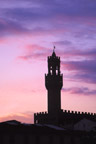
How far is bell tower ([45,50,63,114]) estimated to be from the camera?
11650cm

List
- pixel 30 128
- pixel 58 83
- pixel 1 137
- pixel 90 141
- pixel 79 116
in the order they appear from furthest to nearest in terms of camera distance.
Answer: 1. pixel 58 83
2. pixel 79 116
3. pixel 90 141
4. pixel 30 128
5. pixel 1 137

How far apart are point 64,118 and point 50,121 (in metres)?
3.27

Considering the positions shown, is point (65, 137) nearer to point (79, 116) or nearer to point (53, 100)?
point (79, 116)

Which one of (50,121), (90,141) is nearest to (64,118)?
(50,121)

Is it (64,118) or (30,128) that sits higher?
(64,118)

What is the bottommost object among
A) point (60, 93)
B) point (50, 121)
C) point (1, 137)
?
point (1, 137)

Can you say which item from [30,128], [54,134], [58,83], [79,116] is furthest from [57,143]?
[58,83]

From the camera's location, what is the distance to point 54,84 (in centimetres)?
11650

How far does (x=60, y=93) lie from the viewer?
4656 inches

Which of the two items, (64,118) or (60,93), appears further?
(60,93)

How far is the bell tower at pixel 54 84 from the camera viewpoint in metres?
116

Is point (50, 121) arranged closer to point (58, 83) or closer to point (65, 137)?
point (58, 83)

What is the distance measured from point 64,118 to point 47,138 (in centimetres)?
5785

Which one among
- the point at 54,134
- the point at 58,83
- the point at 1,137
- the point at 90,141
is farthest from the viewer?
the point at 58,83
